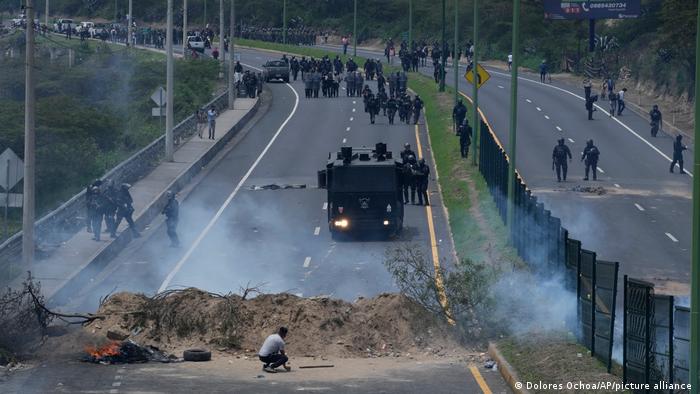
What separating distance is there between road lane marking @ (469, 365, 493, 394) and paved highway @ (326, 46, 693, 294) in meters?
11.0

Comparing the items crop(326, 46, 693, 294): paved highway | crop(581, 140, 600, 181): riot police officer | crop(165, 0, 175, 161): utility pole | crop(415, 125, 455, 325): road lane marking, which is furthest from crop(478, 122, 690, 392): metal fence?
crop(165, 0, 175, 161): utility pole

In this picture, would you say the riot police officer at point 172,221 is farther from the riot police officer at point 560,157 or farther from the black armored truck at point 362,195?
the riot police officer at point 560,157

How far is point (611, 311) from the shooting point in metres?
20.9

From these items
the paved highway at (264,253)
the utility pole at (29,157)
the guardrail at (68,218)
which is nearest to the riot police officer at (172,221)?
the paved highway at (264,253)

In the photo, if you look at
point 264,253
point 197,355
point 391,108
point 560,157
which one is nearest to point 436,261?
point 264,253

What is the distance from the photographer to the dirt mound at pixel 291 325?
2466cm

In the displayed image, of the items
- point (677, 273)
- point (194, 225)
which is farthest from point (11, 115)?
point (677, 273)

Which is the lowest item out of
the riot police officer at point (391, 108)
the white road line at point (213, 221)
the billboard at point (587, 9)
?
the white road line at point (213, 221)

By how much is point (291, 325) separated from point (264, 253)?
13045 millimetres

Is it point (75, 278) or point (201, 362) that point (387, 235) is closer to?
point (75, 278)

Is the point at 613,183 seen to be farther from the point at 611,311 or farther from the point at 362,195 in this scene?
the point at 611,311

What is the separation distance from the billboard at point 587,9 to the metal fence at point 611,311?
53.5 metres

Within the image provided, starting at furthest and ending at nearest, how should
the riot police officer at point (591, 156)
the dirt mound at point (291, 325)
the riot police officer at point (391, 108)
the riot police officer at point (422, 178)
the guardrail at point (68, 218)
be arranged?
the riot police officer at point (391, 108) < the riot police officer at point (591, 156) < the riot police officer at point (422, 178) < the guardrail at point (68, 218) < the dirt mound at point (291, 325)

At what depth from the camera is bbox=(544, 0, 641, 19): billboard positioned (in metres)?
83.3
